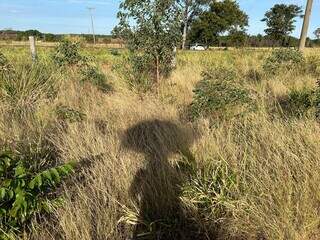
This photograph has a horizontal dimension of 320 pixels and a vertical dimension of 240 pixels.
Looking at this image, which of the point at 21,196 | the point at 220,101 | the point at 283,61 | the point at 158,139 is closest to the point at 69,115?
the point at 158,139

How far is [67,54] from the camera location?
11.4 metres

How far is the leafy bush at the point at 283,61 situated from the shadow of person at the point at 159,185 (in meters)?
8.30

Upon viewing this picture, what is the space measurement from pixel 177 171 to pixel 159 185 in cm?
32

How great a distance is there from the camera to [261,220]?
325 centimetres

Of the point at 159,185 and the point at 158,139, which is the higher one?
the point at 158,139

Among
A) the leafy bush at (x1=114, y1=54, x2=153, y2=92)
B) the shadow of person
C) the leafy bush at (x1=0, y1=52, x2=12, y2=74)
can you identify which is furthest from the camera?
the leafy bush at (x1=114, y1=54, x2=153, y2=92)

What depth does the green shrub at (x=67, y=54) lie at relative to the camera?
444 inches

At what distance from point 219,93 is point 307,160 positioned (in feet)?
9.07

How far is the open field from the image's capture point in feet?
11.1

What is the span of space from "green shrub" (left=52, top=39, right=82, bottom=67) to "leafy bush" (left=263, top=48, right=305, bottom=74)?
5.56 m

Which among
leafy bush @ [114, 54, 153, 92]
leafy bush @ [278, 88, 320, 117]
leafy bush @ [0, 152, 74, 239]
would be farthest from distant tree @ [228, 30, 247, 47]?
leafy bush @ [0, 152, 74, 239]

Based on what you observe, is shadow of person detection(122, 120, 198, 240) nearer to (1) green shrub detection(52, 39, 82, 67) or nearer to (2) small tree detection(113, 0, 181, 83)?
(2) small tree detection(113, 0, 181, 83)

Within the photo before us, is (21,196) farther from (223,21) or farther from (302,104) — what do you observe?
(223,21)

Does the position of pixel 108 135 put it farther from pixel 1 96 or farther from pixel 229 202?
pixel 1 96
